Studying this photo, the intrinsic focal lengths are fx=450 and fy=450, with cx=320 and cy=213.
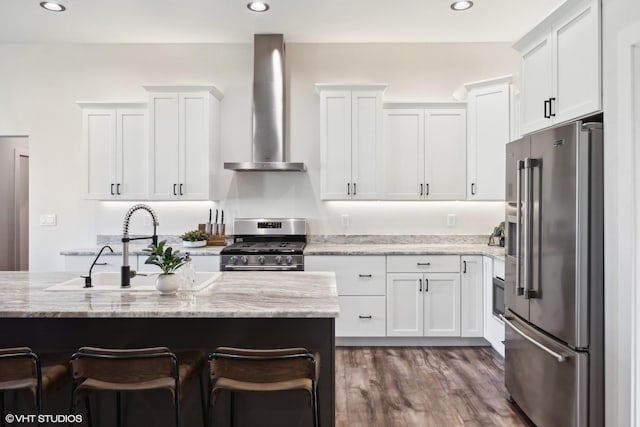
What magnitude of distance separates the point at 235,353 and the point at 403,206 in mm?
3152

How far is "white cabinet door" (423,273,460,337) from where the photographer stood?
159 inches

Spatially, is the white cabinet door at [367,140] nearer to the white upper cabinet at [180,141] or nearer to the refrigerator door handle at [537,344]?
the white upper cabinet at [180,141]

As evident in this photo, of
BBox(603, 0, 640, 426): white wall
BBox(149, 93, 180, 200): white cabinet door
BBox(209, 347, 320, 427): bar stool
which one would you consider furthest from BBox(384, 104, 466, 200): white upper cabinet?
BBox(209, 347, 320, 427): bar stool

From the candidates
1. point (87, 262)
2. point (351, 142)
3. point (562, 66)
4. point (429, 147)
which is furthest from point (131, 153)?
point (562, 66)

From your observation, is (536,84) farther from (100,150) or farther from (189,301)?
(100,150)

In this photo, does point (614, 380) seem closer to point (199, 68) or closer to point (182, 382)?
point (182, 382)

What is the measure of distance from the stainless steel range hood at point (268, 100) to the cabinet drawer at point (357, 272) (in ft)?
3.26

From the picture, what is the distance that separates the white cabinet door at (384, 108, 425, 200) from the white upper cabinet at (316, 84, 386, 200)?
0.49 feet

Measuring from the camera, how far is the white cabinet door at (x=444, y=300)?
13.2 ft

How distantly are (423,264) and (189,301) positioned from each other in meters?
2.51

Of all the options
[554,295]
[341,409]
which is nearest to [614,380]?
[554,295]

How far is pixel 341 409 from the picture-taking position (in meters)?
2.84

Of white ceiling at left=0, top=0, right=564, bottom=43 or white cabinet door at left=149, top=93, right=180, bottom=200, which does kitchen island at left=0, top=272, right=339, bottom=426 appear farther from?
white ceiling at left=0, top=0, right=564, bottom=43

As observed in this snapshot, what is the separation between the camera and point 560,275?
2.23 meters
